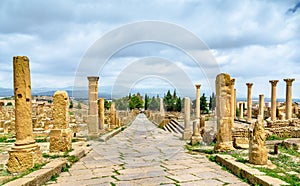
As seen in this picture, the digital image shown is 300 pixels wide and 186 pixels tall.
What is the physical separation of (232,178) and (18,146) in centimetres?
450

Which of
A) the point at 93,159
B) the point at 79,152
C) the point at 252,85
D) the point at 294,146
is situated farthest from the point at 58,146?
the point at 252,85

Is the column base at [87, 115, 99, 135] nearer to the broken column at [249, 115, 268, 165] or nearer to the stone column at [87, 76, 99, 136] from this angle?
the stone column at [87, 76, 99, 136]

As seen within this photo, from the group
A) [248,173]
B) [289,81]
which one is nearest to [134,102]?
[289,81]

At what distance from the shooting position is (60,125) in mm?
7465

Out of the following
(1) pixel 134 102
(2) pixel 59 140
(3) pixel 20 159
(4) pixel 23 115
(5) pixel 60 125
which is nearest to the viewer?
(3) pixel 20 159

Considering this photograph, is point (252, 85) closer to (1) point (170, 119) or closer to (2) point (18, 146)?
(1) point (170, 119)

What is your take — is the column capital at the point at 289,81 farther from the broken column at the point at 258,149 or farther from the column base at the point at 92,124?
the broken column at the point at 258,149

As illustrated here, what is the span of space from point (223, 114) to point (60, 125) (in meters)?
4.78

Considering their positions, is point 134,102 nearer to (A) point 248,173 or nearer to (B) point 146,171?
(B) point 146,171

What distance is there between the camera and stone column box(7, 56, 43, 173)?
17.9 ft

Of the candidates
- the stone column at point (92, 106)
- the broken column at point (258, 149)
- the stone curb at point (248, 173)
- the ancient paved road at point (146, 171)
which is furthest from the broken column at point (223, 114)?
the stone column at point (92, 106)

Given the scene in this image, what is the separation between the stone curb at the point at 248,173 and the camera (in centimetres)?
425

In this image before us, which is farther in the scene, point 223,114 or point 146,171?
point 223,114

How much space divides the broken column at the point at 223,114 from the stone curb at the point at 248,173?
1.24m
